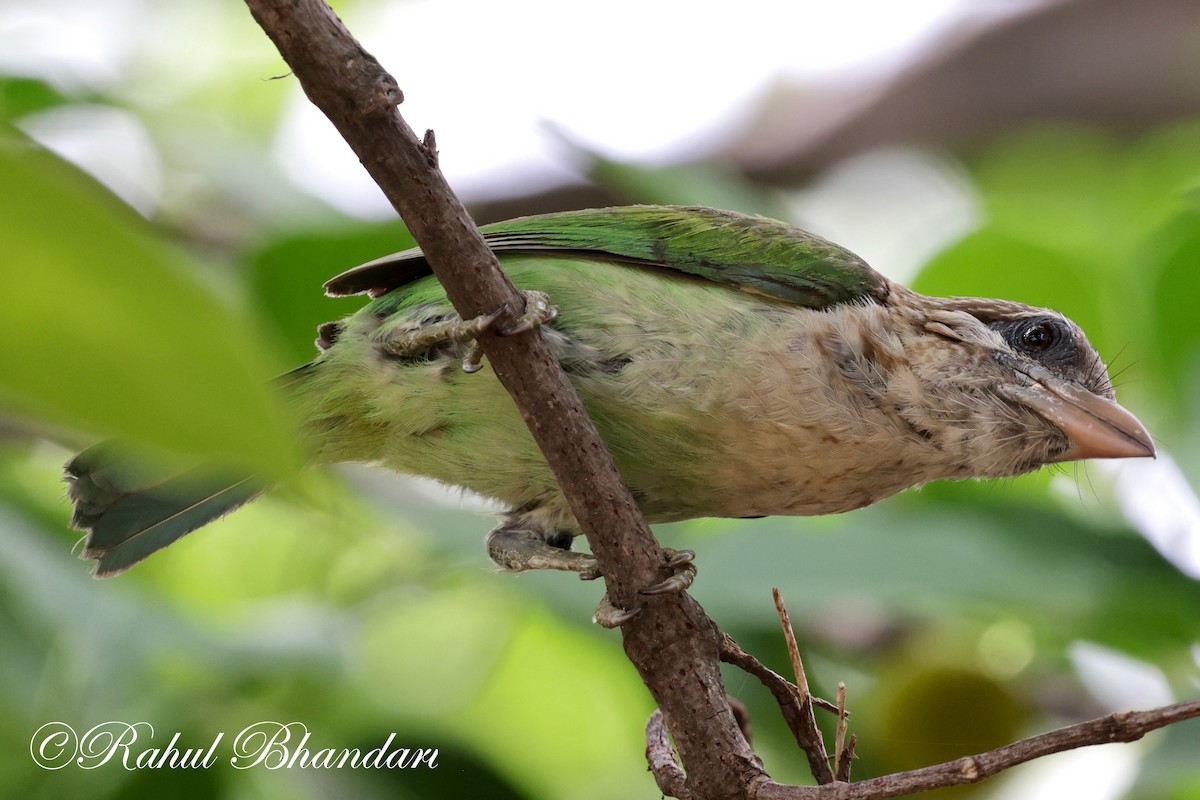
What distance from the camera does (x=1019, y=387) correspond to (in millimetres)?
2725

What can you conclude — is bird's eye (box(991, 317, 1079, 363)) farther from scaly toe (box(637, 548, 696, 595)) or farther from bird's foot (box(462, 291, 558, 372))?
bird's foot (box(462, 291, 558, 372))

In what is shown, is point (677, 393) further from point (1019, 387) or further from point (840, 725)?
point (1019, 387)

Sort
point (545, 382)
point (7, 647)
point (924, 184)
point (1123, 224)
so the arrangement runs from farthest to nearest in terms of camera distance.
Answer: point (924, 184) → point (1123, 224) → point (7, 647) → point (545, 382)

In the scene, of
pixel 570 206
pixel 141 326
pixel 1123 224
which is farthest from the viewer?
pixel 570 206

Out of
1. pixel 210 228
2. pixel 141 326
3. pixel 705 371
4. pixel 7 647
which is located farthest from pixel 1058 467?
pixel 210 228

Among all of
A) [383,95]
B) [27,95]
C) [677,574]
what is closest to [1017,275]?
[677,574]

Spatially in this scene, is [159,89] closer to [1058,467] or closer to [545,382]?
[545,382]

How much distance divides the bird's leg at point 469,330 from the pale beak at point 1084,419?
47.5 inches

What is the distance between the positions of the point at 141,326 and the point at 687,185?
10.6 ft

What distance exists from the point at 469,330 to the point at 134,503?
1126 millimetres

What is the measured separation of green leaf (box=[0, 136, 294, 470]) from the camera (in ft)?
1.36

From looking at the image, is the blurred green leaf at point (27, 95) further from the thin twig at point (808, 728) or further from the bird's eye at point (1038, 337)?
the bird's eye at point (1038, 337)

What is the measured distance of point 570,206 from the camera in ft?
14.4
